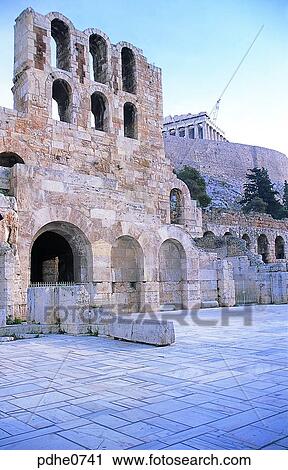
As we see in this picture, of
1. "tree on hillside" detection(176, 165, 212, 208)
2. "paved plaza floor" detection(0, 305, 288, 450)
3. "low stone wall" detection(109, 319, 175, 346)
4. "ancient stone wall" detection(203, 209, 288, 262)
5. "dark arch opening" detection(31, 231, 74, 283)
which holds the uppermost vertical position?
"tree on hillside" detection(176, 165, 212, 208)

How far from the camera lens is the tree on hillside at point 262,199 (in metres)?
44.4

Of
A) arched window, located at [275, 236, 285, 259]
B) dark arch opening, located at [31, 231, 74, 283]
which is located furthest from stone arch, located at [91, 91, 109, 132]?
arched window, located at [275, 236, 285, 259]

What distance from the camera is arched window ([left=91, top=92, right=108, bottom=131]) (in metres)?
19.0

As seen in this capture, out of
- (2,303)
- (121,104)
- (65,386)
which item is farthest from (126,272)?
(65,386)

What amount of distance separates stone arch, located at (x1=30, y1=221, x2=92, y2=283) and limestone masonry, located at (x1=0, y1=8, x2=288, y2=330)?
0.05 metres

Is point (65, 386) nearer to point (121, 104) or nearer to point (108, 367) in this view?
point (108, 367)

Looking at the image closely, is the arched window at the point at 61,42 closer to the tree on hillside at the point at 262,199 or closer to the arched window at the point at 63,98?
the arched window at the point at 63,98

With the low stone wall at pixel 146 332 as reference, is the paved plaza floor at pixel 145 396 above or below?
below

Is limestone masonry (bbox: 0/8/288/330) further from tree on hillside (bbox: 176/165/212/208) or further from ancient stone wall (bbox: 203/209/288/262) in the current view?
tree on hillside (bbox: 176/165/212/208)

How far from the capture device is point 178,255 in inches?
685

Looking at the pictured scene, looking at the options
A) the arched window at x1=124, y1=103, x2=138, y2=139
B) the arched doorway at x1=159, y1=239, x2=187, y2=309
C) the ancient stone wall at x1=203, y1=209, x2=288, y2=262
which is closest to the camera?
the arched doorway at x1=159, y1=239, x2=187, y2=309

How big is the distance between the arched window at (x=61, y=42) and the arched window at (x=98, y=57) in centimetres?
141

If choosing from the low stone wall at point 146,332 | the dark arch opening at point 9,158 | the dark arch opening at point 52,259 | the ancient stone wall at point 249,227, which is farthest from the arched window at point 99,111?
the low stone wall at point 146,332
